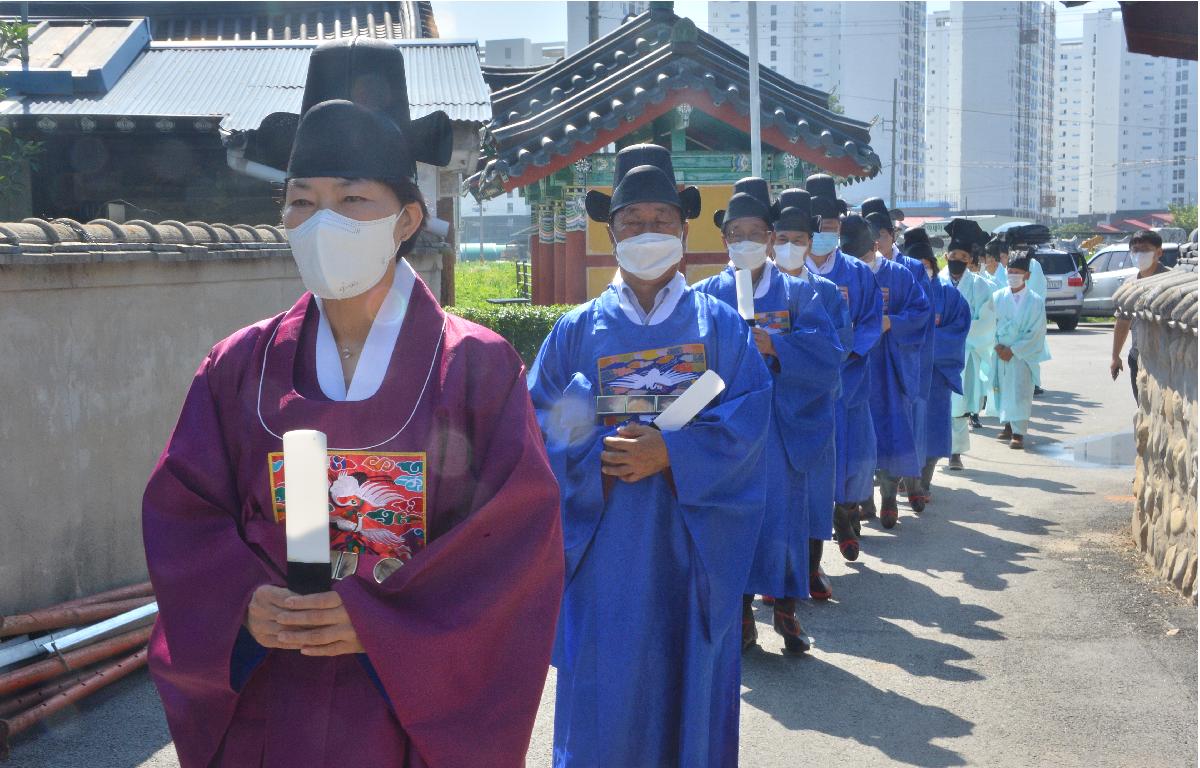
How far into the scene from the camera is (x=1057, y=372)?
68.7 feet

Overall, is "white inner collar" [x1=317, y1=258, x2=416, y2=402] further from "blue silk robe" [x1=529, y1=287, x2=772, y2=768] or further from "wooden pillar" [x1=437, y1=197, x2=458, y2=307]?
"wooden pillar" [x1=437, y1=197, x2=458, y2=307]

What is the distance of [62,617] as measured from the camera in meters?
5.66

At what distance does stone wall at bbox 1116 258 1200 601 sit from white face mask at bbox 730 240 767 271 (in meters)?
2.28

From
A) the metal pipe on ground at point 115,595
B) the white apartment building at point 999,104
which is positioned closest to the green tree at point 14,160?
the metal pipe on ground at point 115,595

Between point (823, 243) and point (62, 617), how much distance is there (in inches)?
196

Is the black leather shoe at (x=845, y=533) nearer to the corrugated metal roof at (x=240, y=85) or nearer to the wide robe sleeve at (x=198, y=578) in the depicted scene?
the corrugated metal roof at (x=240, y=85)

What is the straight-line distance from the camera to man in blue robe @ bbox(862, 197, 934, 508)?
9.82 m

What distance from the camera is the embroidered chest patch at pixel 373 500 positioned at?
2619 millimetres

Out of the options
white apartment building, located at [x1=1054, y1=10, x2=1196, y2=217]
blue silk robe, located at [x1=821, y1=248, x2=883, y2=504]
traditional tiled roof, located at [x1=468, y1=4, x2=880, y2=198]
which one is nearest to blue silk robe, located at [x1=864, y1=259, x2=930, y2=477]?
blue silk robe, located at [x1=821, y1=248, x2=883, y2=504]

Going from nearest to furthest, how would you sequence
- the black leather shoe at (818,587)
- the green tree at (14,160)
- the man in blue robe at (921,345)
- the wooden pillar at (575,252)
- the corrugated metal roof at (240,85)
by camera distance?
the black leather shoe at (818,587), the green tree at (14,160), the man in blue robe at (921,345), the corrugated metal roof at (240,85), the wooden pillar at (575,252)

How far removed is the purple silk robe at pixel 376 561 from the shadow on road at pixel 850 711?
9.23 ft

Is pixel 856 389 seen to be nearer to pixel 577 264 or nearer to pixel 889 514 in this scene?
pixel 889 514

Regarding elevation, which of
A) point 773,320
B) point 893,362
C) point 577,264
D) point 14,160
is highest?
point 14,160

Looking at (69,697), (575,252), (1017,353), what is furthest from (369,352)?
(1017,353)
